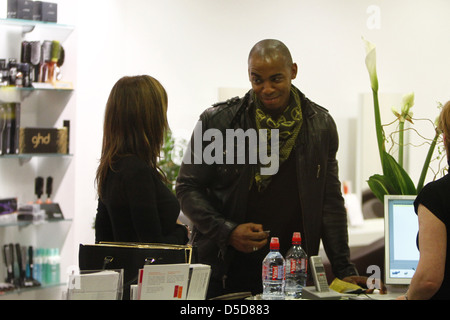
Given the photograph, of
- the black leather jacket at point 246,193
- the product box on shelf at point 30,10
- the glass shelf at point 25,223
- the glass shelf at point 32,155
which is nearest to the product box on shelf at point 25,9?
the product box on shelf at point 30,10

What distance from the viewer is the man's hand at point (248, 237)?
2807 mm

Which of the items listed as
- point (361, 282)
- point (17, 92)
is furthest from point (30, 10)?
point (361, 282)

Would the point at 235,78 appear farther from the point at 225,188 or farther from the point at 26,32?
the point at 225,188

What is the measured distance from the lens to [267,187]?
2953 mm

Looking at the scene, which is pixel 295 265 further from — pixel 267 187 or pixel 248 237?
pixel 267 187

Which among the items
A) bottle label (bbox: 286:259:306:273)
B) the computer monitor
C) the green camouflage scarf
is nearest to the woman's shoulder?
the green camouflage scarf

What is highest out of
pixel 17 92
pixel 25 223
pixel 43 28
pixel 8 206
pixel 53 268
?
pixel 43 28

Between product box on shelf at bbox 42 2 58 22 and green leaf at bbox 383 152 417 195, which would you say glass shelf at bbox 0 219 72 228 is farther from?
green leaf at bbox 383 152 417 195

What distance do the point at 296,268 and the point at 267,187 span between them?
0.37 meters

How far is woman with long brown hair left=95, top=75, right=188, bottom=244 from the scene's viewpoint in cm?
238

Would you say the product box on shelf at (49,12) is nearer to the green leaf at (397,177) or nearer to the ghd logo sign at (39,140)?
the ghd logo sign at (39,140)

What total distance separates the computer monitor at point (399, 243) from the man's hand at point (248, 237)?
53 centimetres
